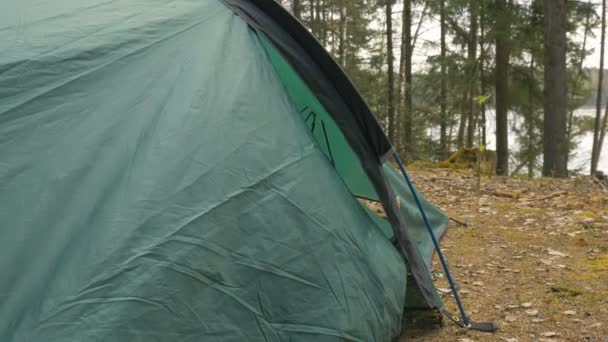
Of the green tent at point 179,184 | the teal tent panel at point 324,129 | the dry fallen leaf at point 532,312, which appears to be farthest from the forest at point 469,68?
the green tent at point 179,184

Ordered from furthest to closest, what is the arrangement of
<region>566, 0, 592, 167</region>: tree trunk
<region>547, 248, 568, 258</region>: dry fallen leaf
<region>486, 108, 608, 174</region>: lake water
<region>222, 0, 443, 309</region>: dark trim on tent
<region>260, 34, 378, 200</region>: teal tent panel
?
<region>486, 108, 608, 174</region>: lake water, <region>566, 0, 592, 167</region>: tree trunk, <region>547, 248, 568, 258</region>: dry fallen leaf, <region>260, 34, 378, 200</region>: teal tent panel, <region>222, 0, 443, 309</region>: dark trim on tent

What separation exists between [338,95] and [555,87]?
8.03m

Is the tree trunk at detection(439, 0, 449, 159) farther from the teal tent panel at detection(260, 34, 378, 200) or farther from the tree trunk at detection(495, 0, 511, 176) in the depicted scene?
the teal tent panel at detection(260, 34, 378, 200)

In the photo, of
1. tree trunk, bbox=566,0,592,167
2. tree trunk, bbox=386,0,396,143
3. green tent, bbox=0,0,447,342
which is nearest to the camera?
green tent, bbox=0,0,447,342

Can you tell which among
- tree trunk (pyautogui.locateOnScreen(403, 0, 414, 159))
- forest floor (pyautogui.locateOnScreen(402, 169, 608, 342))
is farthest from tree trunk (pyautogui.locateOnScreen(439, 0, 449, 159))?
forest floor (pyautogui.locateOnScreen(402, 169, 608, 342))

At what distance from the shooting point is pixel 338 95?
2996 mm

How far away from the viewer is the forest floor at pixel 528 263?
3221 mm

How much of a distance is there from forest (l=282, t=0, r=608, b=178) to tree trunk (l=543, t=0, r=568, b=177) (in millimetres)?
36

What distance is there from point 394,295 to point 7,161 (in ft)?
6.23

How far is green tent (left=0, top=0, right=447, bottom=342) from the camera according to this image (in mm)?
1972

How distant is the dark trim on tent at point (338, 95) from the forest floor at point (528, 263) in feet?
1.85

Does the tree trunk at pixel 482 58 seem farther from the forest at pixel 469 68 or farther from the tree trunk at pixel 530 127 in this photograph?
the tree trunk at pixel 530 127

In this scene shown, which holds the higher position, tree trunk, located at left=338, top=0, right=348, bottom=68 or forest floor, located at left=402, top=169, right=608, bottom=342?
tree trunk, located at left=338, top=0, right=348, bottom=68

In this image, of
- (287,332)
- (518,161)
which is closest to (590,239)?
(287,332)
